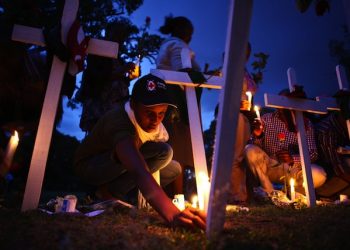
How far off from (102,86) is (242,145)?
1993 millimetres

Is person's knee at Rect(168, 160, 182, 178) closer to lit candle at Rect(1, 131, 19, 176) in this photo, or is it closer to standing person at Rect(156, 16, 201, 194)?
standing person at Rect(156, 16, 201, 194)

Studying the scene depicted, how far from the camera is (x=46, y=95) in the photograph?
2723 mm

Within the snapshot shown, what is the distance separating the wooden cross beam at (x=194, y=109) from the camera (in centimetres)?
306

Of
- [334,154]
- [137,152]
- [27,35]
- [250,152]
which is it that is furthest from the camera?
[334,154]

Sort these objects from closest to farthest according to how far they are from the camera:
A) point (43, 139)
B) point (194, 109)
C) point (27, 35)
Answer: point (43, 139)
point (27, 35)
point (194, 109)

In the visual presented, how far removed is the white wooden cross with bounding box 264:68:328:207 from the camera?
3525 mm

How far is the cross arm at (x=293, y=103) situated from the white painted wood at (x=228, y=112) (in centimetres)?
204

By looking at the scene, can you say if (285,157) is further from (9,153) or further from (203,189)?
(9,153)

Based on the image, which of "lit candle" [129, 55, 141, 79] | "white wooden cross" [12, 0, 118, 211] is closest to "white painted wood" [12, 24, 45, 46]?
"white wooden cross" [12, 0, 118, 211]

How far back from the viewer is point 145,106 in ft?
8.65

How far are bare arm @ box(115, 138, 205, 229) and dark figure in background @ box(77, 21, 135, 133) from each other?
5.93ft

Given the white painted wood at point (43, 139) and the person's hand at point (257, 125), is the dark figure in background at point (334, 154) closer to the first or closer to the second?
the person's hand at point (257, 125)

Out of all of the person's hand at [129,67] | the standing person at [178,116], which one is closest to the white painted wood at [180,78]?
the standing person at [178,116]

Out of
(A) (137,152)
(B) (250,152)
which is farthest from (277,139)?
(A) (137,152)
